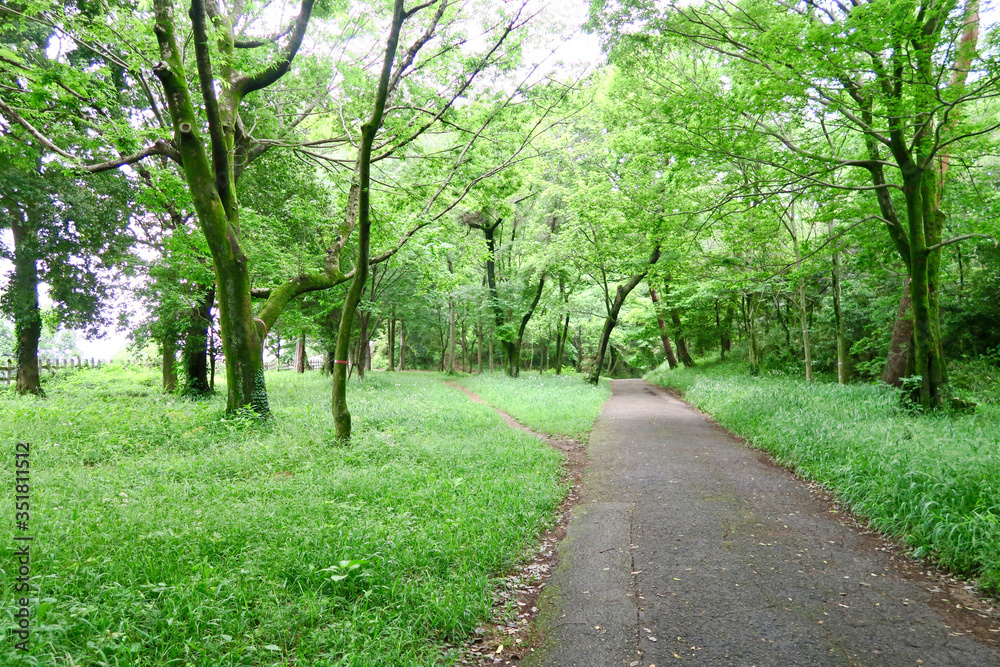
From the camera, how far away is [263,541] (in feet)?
12.2

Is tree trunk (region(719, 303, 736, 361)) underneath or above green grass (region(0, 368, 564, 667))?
above

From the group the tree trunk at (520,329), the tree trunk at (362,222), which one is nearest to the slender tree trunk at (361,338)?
the tree trunk at (520,329)

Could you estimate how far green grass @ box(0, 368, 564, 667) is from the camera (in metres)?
2.63

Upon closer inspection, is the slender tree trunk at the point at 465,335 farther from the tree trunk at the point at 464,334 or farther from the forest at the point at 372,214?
the forest at the point at 372,214

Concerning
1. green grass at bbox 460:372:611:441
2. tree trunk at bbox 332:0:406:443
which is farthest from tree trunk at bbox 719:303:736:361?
tree trunk at bbox 332:0:406:443

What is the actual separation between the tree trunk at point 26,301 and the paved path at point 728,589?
15.0m

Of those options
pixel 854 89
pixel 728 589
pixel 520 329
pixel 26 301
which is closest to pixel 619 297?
pixel 520 329

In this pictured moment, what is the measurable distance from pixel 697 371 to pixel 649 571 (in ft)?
61.8

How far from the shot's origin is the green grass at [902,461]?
3.91 metres

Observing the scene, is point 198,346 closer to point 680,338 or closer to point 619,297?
point 619,297

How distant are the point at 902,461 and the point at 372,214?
30.8 ft

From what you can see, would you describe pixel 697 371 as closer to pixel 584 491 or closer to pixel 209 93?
pixel 584 491

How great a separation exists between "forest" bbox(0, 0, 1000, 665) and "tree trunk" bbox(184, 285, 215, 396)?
0.49ft

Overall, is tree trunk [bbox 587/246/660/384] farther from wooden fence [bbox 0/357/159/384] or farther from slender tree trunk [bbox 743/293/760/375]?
wooden fence [bbox 0/357/159/384]
